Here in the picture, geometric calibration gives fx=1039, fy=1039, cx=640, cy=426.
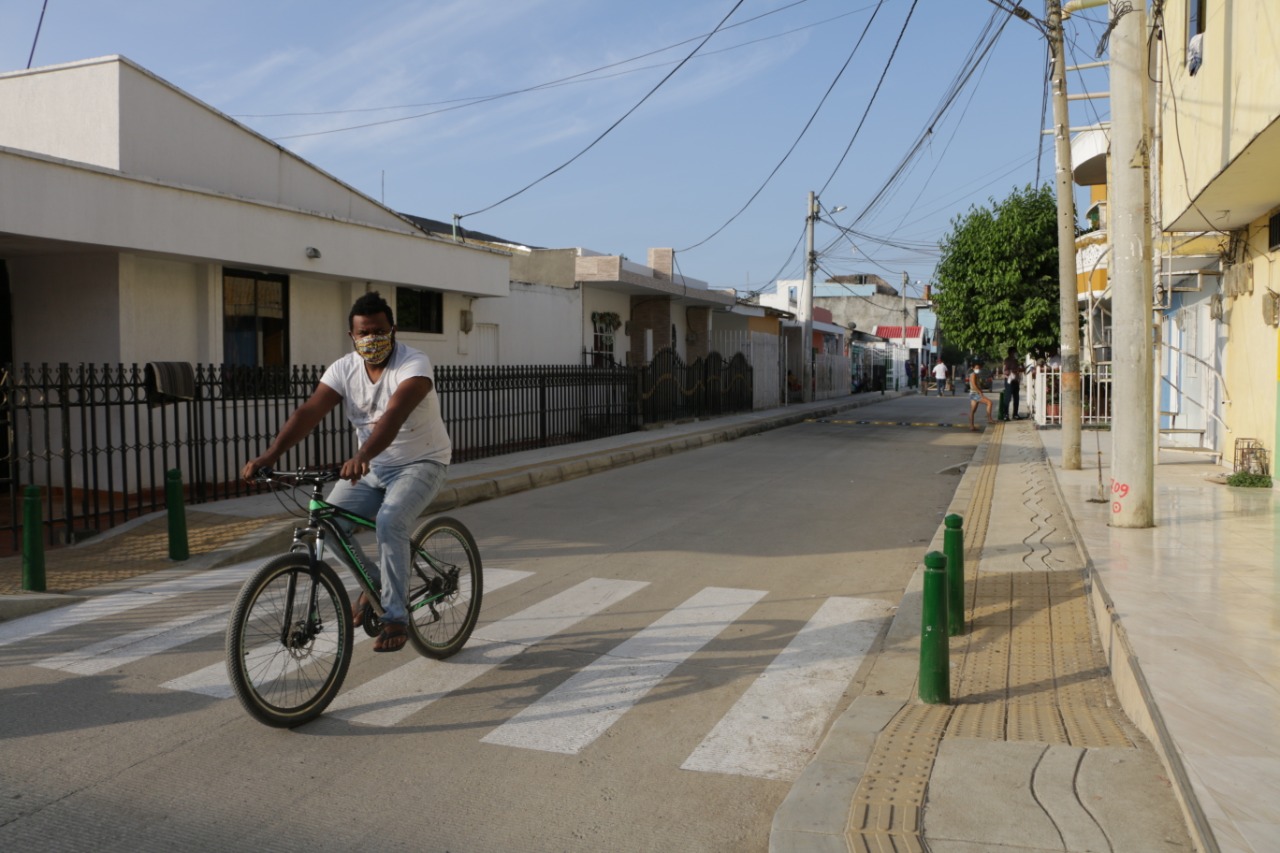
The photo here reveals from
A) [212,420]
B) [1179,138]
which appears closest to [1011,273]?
[1179,138]

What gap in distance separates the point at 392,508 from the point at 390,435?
42cm

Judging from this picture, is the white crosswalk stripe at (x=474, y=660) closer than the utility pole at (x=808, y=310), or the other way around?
the white crosswalk stripe at (x=474, y=660)

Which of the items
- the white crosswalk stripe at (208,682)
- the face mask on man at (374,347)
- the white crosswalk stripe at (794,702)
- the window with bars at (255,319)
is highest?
the window with bars at (255,319)

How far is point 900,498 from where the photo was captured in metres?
12.7

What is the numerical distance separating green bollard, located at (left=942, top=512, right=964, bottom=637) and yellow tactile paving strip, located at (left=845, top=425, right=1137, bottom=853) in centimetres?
10

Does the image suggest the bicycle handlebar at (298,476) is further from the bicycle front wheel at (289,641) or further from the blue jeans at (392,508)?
the bicycle front wheel at (289,641)

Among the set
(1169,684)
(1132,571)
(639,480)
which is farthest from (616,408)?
(1169,684)

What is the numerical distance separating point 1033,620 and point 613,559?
3.43 m

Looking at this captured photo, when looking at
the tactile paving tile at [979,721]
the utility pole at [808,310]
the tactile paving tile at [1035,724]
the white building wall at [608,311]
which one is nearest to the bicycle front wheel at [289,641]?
the tactile paving tile at [979,721]

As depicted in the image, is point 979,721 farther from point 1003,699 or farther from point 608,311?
point 608,311

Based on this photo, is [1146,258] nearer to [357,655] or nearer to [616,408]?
[357,655]

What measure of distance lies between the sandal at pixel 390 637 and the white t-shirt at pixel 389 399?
0.81m

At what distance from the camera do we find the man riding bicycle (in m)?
5.05

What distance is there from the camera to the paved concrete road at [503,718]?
3.75m
